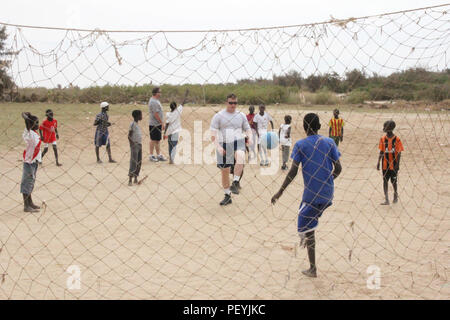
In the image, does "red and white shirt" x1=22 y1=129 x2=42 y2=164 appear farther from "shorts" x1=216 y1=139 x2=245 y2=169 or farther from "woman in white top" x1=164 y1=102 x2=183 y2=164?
"woman in white top" x1=164 y1=102 x2=183 y2=164

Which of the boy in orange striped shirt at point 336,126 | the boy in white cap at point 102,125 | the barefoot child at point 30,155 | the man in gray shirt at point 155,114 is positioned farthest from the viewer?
the boy in orange striped shirt at point 336,126

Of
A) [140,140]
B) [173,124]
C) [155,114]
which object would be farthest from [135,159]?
[173,124]

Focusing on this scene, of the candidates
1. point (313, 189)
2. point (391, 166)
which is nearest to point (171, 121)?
point (391, 166)

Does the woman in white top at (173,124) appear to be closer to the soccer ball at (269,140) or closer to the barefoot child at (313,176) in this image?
the soccer ball at (269,140)

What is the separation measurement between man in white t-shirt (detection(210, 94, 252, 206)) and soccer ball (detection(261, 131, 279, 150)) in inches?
108

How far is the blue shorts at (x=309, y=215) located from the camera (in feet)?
14.2

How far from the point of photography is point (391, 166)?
6.70 metres

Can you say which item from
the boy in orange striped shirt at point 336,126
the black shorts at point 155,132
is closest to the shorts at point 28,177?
the black shorts at point 155,132

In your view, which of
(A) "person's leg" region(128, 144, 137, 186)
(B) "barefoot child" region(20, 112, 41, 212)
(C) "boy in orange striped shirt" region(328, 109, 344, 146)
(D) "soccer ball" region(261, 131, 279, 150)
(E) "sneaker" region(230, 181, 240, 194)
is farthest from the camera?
(C) "boy in orange striped shirt" region(328, 109, 344, 146)

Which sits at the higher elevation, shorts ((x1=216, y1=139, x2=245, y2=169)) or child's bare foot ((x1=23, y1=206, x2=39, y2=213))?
shorts ((x1=216, y1=139, x2=245, y2=169))

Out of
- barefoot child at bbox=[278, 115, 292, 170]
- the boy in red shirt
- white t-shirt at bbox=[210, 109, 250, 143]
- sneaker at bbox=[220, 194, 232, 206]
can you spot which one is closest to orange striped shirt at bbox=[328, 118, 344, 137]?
barefoot child at bbox=[278, 115, 292, 170]

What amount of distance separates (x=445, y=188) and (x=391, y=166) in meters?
2.08

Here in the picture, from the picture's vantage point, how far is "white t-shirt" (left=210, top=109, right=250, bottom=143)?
6.66m

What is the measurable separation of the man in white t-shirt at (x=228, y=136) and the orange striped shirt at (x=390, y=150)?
1.94 metres
